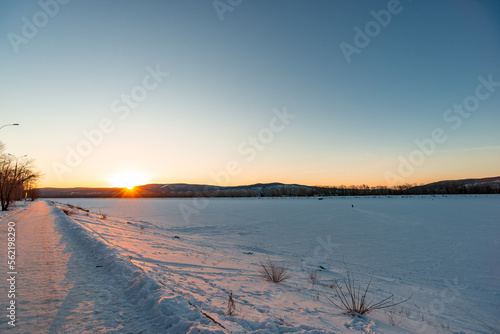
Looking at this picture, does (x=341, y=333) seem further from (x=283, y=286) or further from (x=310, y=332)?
(x=283, y=286)

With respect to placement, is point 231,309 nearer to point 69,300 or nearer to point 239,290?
point 239,290

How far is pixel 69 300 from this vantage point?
173 inches

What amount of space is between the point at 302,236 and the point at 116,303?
16.0 meters

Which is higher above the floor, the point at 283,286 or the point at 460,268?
the point at 283,286

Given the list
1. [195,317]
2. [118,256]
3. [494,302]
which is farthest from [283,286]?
[494,302]

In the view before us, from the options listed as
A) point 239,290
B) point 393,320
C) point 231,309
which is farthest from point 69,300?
point 393,320

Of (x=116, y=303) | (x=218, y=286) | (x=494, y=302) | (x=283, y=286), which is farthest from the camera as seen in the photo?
(x=494, y=302)

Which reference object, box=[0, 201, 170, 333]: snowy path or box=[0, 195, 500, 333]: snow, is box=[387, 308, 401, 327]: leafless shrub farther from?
box=[0, 201, 170, 333]: snowy path

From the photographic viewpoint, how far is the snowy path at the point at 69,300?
356 cm

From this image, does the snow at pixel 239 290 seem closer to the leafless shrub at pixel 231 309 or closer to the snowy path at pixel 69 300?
the snowy path at pixel 69 300

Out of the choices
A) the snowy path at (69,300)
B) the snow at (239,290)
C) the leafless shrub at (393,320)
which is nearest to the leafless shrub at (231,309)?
the snow at (239,290)

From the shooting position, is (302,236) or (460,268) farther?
(302,236)

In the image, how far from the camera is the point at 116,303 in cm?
447

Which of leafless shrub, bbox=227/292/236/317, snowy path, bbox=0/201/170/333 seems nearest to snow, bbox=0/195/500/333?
snowy path, bbox=0/201/170/333
